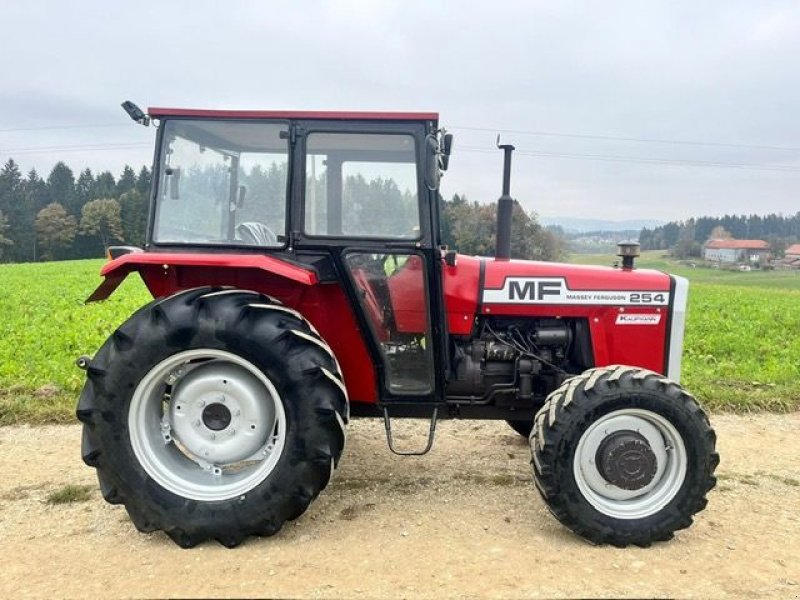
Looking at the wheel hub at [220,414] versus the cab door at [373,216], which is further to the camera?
the cab door at [373,216]

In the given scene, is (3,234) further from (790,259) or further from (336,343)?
(790,259)

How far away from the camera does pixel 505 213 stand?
13.6 feet

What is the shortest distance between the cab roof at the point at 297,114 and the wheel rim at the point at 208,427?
4.61 feet

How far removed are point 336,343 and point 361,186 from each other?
97 centimetres

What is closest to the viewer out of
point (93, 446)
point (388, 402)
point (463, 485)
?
point (93, 446)

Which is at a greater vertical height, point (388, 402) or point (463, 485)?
point (388, 402)

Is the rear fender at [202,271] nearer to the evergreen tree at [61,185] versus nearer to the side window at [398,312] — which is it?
the side window at [398,312]

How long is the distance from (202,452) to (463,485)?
171 centimetres

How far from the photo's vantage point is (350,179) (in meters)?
3.77

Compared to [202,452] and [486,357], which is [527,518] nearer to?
[486,357]

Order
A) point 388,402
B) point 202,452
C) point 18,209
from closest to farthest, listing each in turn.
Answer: point 202,452 → point 388,402 → point 18,209

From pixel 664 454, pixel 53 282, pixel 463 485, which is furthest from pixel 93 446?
pixel 53 282

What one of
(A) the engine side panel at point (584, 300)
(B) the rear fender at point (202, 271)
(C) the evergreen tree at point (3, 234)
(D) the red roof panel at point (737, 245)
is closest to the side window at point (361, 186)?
(B) the rear fender at point (202, 271)

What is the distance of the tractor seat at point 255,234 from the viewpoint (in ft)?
12.3
